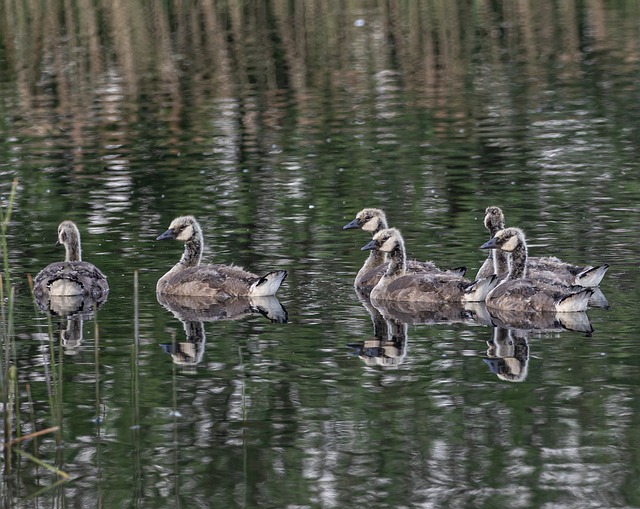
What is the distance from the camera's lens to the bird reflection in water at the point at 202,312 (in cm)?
1534

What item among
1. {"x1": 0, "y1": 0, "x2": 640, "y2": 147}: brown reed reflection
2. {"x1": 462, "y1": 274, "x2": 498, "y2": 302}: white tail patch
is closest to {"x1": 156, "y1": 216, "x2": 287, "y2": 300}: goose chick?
{"x1": 462, "y1": 274, "x2": 498, "y2": 302}: white tail patch

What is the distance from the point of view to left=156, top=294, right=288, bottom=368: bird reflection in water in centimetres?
1534

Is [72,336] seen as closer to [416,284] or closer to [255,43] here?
[416,284]

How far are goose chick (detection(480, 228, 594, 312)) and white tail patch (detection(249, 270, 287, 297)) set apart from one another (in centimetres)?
247

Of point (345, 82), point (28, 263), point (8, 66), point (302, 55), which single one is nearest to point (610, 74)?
point (345, 82)

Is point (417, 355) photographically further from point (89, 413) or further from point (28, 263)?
point (28, 263)

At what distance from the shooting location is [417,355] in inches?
574

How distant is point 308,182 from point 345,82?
1435cm

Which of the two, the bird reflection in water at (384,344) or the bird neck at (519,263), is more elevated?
the bird neck at (519,263)

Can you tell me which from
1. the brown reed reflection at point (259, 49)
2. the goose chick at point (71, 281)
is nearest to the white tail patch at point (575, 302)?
the goose chick at point (71, 281)

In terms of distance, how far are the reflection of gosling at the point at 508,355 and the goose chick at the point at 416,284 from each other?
49.2 inches

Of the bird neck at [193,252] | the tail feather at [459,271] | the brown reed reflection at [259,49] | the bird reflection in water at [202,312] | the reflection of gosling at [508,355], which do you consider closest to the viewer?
the reflection of gosling at [508,355]

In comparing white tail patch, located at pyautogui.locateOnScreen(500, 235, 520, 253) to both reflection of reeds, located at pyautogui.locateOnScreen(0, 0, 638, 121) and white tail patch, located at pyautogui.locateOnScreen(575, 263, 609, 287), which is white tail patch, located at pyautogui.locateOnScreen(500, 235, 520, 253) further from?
reflection of reeds, located at pyautogui.locateOnScreen(0, 0, 638, 121)

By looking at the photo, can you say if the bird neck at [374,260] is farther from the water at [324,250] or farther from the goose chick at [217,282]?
the goose chick at [217,282]
